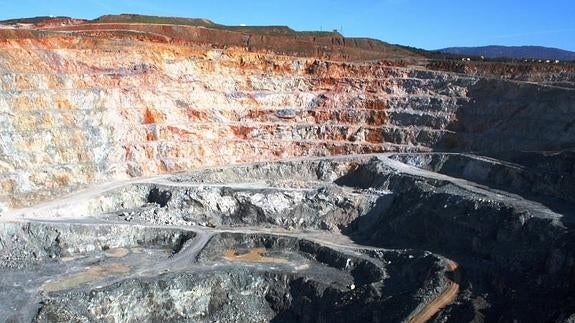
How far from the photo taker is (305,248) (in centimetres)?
3744

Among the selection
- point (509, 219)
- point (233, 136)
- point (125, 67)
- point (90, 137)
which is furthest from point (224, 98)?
point (509, 219)

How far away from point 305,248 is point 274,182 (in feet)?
32.6

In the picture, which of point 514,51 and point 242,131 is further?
point 514,51

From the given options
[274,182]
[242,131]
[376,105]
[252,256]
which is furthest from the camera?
[376,105]

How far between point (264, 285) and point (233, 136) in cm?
2148

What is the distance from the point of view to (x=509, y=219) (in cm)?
3259

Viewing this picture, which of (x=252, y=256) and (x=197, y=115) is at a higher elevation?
(x=197, y=115)

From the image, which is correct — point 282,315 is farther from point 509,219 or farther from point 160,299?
point 509,219

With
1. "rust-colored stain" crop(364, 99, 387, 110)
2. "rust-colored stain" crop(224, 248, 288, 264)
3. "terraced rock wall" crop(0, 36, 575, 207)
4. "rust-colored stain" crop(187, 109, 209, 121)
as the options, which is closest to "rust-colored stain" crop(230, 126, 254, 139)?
"terraced rock wall" crop(0, 36, 575, 207)

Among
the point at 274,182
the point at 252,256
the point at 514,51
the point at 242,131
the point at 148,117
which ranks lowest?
the point at 252,256

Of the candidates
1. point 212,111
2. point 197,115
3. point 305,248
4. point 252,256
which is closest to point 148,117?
point 197,115

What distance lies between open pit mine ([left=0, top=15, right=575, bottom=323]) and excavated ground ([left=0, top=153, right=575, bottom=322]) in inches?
4.9

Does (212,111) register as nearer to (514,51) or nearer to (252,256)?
(252,256)

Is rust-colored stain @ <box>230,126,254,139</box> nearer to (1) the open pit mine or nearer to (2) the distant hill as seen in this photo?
(1) the open pit mine
